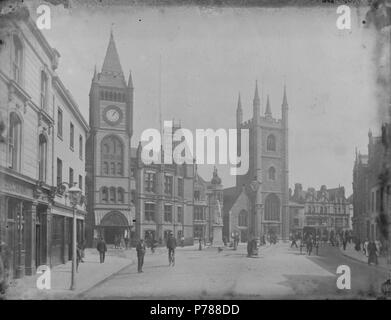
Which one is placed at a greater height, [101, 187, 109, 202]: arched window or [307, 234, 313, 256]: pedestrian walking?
[101, 187, 109, 202]: arched window

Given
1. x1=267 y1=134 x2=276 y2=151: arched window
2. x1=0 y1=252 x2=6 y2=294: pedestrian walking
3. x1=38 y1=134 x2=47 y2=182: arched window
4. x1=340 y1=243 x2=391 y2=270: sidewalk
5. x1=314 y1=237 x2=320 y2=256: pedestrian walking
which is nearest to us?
x1=0 y1=252 x2=6 y2=294: pedestrian walking

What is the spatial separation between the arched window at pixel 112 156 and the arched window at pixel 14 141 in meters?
2.03

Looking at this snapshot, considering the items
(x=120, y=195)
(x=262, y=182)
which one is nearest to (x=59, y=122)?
(x=120, y=195)

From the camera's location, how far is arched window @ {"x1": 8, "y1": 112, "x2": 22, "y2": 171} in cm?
1020

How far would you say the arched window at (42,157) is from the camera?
10914 millimetres

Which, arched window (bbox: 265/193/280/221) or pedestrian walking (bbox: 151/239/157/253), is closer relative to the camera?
pedestrian walking (bbox: 151/239/157/253)

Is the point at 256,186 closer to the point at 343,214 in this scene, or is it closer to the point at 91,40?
the point at 343,214

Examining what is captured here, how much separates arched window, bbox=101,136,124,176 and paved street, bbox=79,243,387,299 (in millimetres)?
2197

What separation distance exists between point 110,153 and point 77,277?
2878mm

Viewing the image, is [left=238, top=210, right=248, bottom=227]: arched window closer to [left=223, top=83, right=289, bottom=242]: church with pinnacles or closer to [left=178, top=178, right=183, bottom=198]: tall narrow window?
[left=223, top=83, right=289, bottom=242]: church with pinnacles

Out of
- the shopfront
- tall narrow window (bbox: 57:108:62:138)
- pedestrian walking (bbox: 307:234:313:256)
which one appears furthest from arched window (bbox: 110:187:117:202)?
pedestrian walking (bbox: 307:234:313:256)

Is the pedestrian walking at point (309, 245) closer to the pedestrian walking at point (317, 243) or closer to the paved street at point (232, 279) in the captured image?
the pedestrian walking at point (317, 243)

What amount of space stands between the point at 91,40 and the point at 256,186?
17.8ft

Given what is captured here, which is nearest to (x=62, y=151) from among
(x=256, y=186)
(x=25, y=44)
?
(x=25, y=44)
